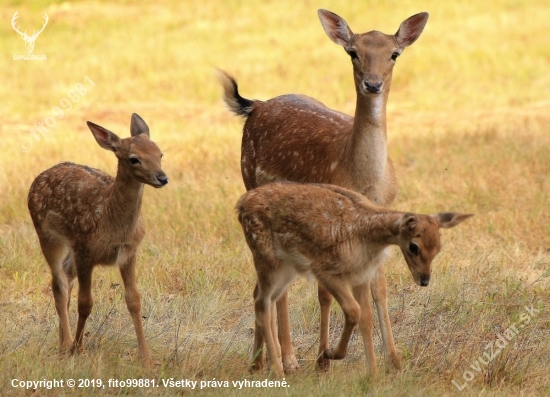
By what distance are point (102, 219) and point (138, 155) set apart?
1.79 ft

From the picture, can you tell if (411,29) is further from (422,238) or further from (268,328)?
(268,328)

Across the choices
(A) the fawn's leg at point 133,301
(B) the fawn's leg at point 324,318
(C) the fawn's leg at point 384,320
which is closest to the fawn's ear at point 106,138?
(A) the fawn's leg at point 133,301

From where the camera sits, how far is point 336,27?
26.0ft

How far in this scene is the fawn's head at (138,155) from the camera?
6.87 meters

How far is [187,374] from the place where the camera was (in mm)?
6484

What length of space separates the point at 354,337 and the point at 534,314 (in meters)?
1.36

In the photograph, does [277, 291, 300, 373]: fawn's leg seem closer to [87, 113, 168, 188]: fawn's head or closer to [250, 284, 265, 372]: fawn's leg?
[250, 284, 265, 372]: fawn's leg

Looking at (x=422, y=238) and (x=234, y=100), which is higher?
(x=234, y=100)

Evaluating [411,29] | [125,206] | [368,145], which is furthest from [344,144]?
[125,206]

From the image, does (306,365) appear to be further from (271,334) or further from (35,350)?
(35,350)

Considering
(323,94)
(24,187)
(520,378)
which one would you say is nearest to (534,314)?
(520,378)

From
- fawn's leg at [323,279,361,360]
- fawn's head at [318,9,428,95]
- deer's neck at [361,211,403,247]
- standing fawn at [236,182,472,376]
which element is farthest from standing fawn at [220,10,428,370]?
deer's neck at [361,211,403,247]

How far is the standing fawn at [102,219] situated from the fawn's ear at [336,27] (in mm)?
1655

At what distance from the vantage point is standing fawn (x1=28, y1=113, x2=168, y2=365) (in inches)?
275
